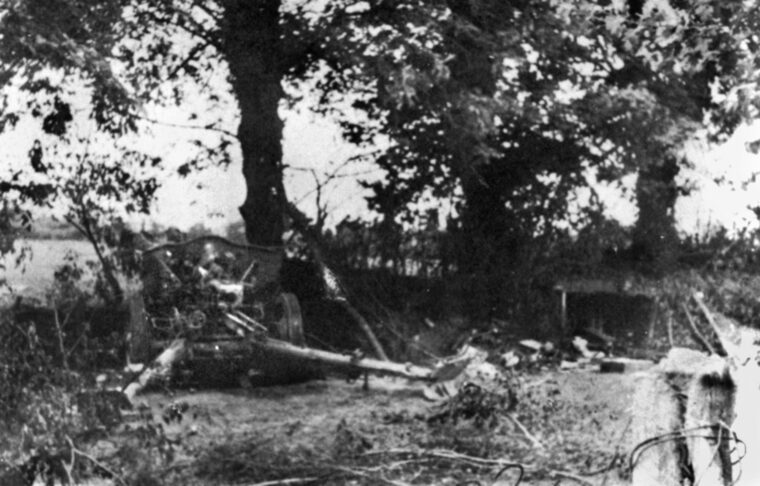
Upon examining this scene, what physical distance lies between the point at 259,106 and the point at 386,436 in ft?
5.31

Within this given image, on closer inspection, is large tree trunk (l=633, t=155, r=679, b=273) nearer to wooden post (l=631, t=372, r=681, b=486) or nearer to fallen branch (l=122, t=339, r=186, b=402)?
wooden post (l=631, t=372, r=681, b=486)

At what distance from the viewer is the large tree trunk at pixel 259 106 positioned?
4617 mm

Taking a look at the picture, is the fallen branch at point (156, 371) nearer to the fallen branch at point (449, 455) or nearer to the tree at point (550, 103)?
the fallen branch at point (449, 455)

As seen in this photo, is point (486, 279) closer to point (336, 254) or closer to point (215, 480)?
point (336, 254)

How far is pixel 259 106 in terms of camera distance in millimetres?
4656

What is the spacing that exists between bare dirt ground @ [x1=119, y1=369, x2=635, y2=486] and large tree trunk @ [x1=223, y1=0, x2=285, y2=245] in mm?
759

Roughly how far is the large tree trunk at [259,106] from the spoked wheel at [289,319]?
0.25m

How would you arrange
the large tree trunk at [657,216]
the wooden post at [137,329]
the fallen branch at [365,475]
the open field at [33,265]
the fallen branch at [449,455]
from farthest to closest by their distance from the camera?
the large tree trunk at [657,216] → the fallen branch at [449,455] → the fallen branch at [365,475] → the wooden post at [137,329] → the open field at [33,265]

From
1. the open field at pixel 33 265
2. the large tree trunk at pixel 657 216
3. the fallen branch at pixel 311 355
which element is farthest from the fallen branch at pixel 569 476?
the open field at pixel 33 265

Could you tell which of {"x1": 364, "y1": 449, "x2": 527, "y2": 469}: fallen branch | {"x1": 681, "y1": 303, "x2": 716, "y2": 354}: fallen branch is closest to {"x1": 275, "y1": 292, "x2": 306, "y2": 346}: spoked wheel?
{"x1": 364, "y1": 449, "x2": 527, "y2": 469}: fallen branch

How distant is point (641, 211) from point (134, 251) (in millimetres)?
2835

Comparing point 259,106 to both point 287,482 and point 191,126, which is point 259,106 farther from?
point 287,482

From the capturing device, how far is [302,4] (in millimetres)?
4734

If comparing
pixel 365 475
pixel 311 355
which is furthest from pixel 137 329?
pixel 365 475
